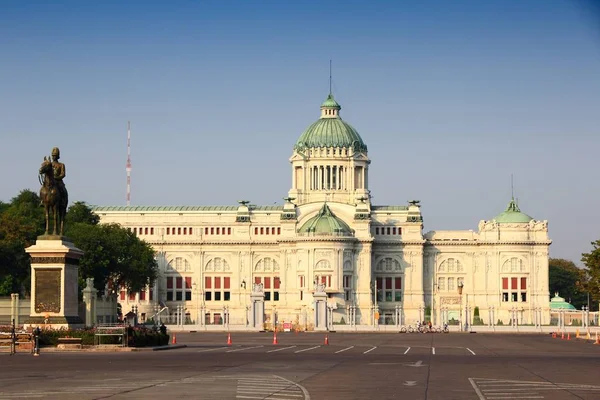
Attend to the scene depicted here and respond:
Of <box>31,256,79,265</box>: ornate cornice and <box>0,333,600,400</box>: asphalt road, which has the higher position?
<box>31,256,79,265</box>: ornate cornice

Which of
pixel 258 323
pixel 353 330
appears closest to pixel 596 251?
pixel 353 330

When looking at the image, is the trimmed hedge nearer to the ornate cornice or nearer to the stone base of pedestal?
the stone base of pedestal

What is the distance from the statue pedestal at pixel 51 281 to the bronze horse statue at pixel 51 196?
1538mm

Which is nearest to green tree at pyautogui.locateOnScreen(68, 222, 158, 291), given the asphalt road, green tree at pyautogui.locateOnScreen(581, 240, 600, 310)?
green tree at pyautogui.locateOnScreen(581, 240, 600, 310)

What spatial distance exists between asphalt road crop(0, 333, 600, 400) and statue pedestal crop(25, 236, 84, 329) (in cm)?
322

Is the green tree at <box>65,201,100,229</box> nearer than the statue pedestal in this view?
No

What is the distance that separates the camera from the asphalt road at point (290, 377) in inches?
1593

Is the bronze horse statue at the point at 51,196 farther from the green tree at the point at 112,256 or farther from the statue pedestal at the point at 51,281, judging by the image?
the green tree at the point at 112,256

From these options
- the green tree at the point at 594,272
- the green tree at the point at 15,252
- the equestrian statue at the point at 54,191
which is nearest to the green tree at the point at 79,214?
the green tree at the point at 15,252

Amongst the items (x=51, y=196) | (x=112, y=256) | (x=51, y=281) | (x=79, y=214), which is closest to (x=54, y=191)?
(x=51, y=196)

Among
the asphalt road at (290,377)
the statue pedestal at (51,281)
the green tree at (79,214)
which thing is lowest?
the asphalt road at (290,377)

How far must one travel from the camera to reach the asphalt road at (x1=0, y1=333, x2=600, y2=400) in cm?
4047

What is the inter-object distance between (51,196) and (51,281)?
4.59m

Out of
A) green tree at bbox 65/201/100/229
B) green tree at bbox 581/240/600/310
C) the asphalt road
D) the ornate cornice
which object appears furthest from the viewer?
green tree at bbox 65/201/100/229
